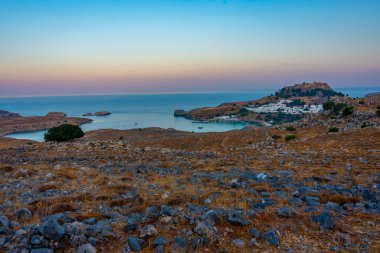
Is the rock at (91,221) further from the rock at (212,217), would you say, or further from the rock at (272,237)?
the rock at (272,237)

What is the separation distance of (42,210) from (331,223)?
303 inches

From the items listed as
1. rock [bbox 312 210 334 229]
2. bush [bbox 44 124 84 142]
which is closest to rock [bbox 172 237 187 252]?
rock [bbox 312 210 334 229]

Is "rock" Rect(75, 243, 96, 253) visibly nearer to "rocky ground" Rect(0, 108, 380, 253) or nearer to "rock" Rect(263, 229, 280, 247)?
"rocky ground" Rect(0, 108, 380, 253)

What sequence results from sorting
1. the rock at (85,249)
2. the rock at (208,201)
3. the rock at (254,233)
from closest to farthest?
1. the rock at (85,249)
2. the rock at (254,233)
3. the rock at (208,201)

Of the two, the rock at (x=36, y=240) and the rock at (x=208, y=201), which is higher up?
the rock at (x=36, y=240)

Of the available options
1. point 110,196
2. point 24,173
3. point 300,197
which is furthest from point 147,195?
point 24,173

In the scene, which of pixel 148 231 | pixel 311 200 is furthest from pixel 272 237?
pixel 311 200

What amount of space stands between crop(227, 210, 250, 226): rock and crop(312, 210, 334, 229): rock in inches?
75.4

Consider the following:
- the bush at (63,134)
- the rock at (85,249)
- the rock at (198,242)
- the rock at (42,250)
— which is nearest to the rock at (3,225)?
the rock at (42,250)

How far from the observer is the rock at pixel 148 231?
5.46m

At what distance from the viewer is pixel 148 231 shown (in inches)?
217

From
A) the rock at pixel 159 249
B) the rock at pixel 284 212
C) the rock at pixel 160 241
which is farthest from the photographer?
the rock at pixel 284 212

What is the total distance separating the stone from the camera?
546cm

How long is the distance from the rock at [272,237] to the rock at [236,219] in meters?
0.56
